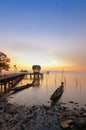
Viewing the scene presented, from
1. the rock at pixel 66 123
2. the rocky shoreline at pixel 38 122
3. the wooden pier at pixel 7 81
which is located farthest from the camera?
the wooden pier at pixel 7 81

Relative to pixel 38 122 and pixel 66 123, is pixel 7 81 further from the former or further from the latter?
pixel 66 123

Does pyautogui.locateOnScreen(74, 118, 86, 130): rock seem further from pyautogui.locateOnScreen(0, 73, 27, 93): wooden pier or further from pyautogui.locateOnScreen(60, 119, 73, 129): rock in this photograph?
pyautogui.locateOnScreen(0, 73, 27, 93): wooden pier

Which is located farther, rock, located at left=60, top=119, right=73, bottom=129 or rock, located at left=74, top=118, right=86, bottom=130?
rock, located at left=60, top=119, right=73, bottom=129

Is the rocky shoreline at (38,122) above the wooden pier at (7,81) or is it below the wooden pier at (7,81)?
below

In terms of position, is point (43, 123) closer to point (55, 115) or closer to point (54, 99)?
point (55, 115)

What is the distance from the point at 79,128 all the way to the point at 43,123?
15.6 feet

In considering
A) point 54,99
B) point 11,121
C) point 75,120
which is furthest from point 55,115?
point 54,99

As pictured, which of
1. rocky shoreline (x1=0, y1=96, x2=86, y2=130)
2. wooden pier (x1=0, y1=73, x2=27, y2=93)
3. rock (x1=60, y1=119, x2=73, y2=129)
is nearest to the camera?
rocky shoreline (x1=0, y1=96, x2=86, y2=130)

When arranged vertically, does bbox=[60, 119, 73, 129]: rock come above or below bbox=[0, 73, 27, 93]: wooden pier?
below

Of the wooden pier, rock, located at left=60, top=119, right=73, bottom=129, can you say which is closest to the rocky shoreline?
rock, located at left=60, top=119, right=73, bottom=129

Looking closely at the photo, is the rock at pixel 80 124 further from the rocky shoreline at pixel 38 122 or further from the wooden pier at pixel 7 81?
the wooden pier at pixel 7 81

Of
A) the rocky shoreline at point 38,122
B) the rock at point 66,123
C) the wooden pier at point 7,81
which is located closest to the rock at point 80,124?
the rocky shoreline at point 38,122

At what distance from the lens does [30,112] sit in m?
25.8

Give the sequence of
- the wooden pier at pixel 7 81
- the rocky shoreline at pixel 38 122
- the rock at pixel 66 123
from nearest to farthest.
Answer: the rocky shoreline at pixel 38 122, the rock at pixel 66 123, the wooden pier at pixel 7 81
